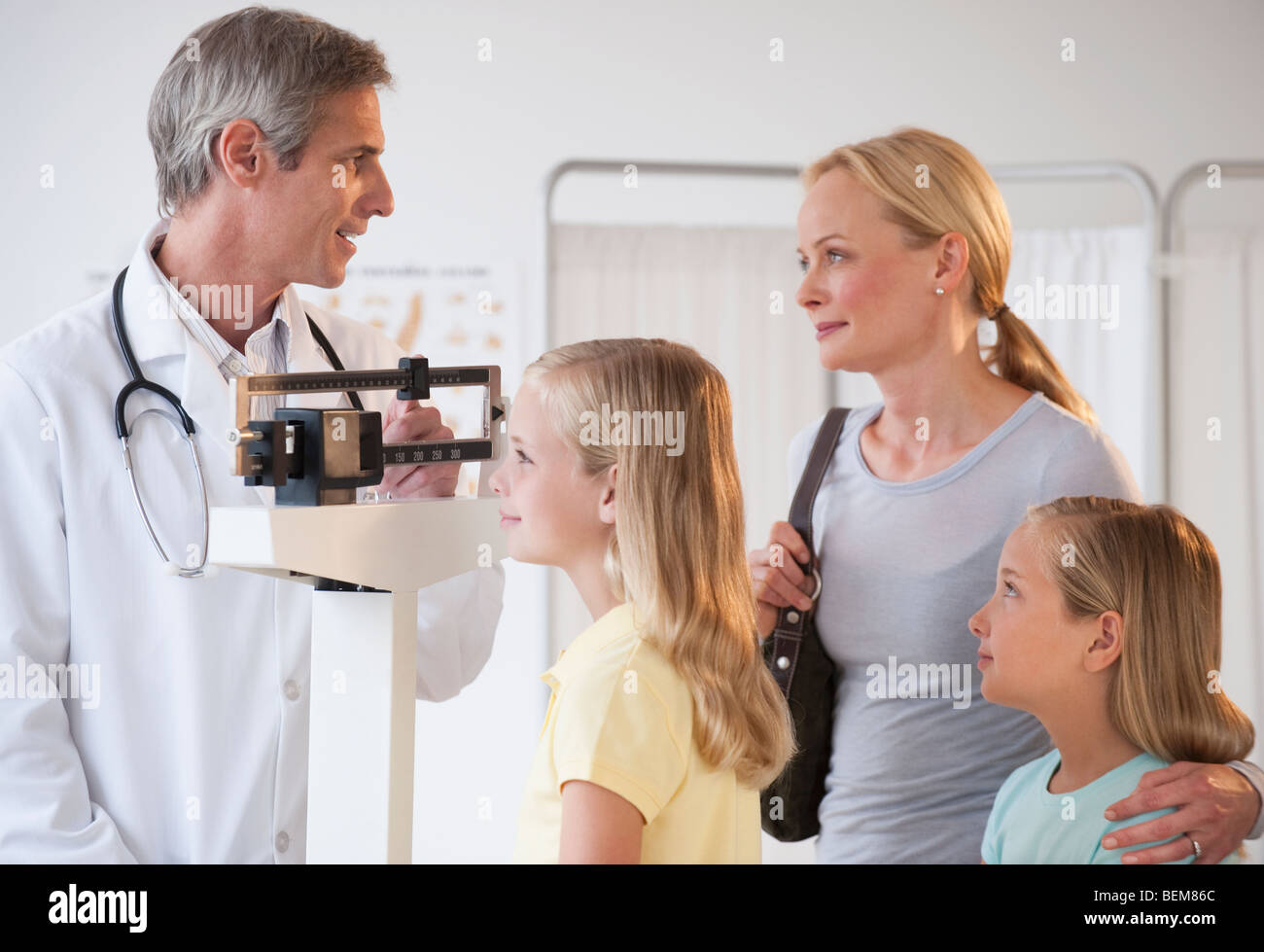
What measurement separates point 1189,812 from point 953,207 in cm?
70

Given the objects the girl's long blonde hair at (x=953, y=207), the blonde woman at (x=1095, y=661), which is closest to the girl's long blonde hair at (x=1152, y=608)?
the blonde woman at (x=1095, y=661)

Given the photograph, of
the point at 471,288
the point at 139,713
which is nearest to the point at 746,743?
the point at 139,713

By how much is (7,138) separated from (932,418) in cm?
265

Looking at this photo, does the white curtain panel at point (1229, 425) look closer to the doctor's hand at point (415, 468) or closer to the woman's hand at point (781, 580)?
the woman's hand at point (781, 580)

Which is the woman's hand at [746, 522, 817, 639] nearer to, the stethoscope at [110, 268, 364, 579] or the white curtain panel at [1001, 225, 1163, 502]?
the stethoscope at [110, 268, 364, 579]

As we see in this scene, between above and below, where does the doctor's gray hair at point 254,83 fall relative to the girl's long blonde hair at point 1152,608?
above

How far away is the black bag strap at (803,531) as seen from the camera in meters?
1.45

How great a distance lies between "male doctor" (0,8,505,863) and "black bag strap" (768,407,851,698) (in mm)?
395

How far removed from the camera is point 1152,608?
1.34m

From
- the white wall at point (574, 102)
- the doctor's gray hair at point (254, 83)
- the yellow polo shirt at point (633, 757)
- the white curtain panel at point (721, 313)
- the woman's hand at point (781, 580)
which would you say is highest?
the white wall at point (574, 102)

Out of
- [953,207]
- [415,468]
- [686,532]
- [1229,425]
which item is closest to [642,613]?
[686,532]
